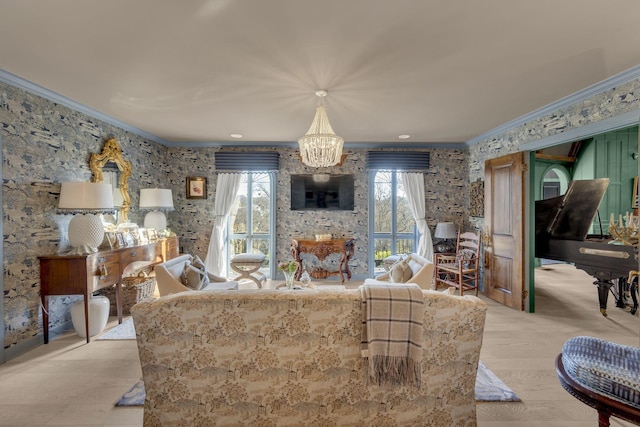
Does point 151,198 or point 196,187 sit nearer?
point 151,198

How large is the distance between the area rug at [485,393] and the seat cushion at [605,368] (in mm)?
821

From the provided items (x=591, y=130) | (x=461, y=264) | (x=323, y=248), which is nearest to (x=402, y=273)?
(x=461, y=264)

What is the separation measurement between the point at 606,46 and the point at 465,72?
96 cm

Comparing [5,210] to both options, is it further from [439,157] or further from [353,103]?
[439,157]

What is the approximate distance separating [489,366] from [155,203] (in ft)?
15.8

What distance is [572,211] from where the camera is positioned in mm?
4055

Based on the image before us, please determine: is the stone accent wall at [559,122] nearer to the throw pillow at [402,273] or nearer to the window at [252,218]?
the throw pillow at [402,273]

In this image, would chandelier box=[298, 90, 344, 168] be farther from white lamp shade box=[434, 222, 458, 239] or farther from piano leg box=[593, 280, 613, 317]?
piano leg box=[593, 280, 613, 317]

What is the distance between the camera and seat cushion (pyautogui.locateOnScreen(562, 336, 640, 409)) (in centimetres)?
125

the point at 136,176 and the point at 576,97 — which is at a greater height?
the point at 576,97

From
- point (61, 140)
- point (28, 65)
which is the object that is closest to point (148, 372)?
point (28, 65)

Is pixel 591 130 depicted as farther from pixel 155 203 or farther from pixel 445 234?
pixel 155 203

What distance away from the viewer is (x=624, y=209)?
17.9 ft

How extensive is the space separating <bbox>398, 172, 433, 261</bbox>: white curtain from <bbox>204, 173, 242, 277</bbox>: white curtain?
325 cm
